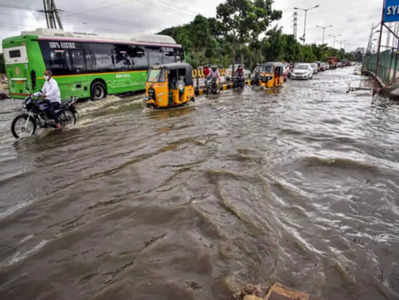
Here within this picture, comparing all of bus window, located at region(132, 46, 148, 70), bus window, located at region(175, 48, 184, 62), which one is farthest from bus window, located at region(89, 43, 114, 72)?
bus window, located at region(175, 48, 184, 62)

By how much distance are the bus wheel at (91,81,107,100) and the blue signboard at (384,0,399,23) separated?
619 inches

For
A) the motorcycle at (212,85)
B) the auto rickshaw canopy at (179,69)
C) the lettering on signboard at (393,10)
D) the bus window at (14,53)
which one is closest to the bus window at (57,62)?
the bus window at (14,53)

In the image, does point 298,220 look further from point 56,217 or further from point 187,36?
point 187,36

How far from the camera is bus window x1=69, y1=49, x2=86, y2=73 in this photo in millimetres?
13555

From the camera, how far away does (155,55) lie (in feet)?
59.5

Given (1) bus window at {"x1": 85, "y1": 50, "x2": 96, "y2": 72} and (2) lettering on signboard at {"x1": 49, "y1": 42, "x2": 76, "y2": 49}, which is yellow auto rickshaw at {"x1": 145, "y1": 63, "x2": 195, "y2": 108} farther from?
(2) lettering on signboard at {"x1": 49, "y1": 42, "x2": 76, "y2": 49}

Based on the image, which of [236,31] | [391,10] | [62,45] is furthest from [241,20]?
[62,45]

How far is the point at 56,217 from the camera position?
3.93m

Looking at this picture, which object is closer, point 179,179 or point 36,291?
Answer: point 36,291

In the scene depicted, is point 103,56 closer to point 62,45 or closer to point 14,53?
point 62,45

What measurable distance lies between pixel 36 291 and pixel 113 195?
2.01 m

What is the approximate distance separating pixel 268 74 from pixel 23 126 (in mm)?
16181

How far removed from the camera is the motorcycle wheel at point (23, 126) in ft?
27.0

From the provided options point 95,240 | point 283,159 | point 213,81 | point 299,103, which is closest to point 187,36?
point 213,81
